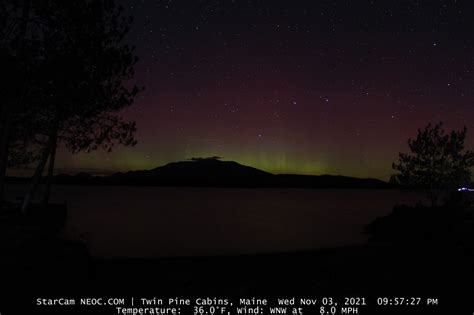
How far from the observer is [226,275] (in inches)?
600

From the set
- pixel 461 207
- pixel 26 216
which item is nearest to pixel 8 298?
pixel 26 216

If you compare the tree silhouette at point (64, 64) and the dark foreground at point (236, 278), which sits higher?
the tree silhouette at point (64, 64)

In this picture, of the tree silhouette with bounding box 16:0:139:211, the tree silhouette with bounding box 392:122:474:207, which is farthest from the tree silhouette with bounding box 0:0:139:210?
the tree silhouette with bounding box 392:122:474:207

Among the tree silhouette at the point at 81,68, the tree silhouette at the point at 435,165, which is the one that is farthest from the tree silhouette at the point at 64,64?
the tree silhouette at the point at 435,165

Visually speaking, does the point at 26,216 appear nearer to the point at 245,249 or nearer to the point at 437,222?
the point at 245,249

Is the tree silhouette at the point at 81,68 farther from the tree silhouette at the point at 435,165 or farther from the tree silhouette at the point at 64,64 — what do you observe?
the tree silhouette at the point at 435,165

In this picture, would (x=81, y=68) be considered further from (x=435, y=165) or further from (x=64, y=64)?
(x=435, y=165)

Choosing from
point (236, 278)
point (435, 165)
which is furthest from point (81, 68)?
point (435, 165)

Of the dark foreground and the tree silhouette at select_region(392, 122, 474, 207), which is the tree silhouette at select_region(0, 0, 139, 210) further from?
the tree silhouette at select_region(392, 122, 474, 207)

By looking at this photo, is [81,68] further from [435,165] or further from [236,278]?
[435,165]

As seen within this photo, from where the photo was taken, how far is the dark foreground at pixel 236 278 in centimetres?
1125

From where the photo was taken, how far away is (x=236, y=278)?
14711mm

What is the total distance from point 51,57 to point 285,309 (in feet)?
50.7

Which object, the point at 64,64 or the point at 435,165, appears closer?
the point at 64,64
